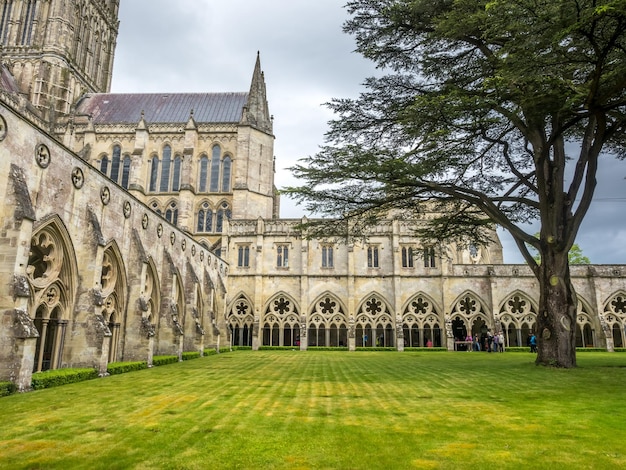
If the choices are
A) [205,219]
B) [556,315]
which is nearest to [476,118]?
[556,315]

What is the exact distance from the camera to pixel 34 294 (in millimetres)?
10320

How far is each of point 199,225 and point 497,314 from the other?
77.9 ft

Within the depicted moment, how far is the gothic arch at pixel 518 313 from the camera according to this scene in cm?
2886

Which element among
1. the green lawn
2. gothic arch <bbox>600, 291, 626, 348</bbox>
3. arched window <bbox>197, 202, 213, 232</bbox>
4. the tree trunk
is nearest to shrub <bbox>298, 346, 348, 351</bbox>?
arched window <bbox>197, 202, 213, 232</bbox>

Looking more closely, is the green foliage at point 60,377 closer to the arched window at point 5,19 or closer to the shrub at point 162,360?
the shrub at point 162,360

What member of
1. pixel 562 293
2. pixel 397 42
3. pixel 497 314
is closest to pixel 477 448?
pixel 562 293

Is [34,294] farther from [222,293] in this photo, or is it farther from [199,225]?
[199,225]

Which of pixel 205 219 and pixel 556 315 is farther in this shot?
pixel 205 219

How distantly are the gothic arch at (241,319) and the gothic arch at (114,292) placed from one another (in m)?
15.7

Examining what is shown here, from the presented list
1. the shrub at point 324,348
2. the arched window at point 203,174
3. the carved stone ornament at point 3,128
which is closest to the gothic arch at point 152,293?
the carved stone ornament at point 3,128

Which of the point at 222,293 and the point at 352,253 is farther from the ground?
the point at 352,253

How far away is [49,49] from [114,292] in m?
34.3

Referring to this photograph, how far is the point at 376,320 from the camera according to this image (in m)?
29.9

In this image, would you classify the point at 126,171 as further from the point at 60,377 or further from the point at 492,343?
the point at 492,343
